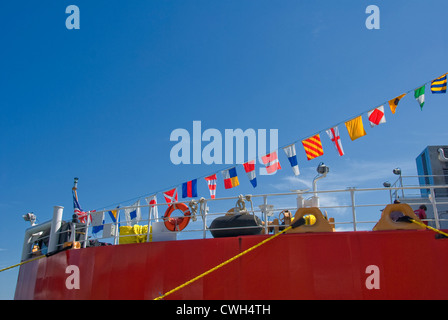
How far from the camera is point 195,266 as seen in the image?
7949 mm

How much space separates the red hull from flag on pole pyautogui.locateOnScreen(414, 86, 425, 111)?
690cm

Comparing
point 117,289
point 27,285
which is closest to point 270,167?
point 117,289

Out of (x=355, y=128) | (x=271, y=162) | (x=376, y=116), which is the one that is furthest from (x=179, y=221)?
(x=376, y=116)

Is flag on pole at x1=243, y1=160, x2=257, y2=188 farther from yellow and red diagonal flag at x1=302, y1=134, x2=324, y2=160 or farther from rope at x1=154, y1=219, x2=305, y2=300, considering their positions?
rope at x1=154, y1=219, x2=305, y2=300

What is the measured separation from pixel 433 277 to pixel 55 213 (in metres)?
9.66

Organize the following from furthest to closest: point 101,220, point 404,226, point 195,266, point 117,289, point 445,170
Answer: point 445,170 → point 101,220 → point 117,289 → point 195,266 → point 404,226

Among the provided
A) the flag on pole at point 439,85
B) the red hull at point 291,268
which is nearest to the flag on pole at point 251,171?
the red hull at point 291,268

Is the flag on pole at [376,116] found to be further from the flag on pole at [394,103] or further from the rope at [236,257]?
the rope at [236,257]

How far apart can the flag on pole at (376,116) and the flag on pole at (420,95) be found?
1339mm

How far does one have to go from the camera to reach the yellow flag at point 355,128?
1215 cm

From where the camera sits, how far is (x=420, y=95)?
1253 cm

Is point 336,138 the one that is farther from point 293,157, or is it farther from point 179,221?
point 179,221

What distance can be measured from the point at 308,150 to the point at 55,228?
7.98 m
